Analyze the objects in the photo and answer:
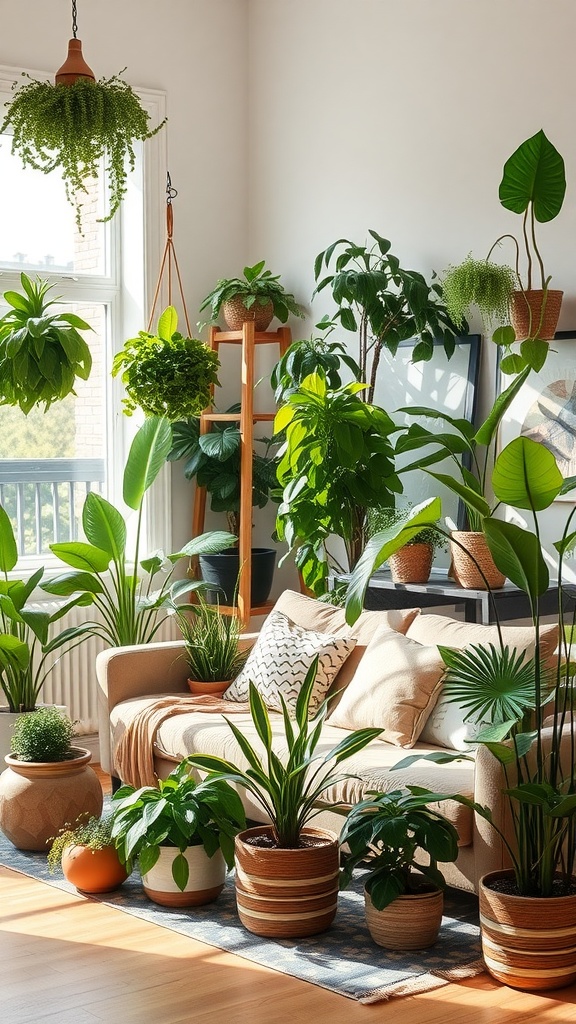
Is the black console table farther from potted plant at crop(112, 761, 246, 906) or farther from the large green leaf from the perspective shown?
the large green leaf

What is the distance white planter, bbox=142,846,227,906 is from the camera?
3.81 meters

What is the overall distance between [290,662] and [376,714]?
1.80 ft

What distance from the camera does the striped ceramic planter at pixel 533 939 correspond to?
319cm

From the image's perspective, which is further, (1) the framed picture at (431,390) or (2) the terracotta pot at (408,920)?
(1) the framed picture at (431,390)

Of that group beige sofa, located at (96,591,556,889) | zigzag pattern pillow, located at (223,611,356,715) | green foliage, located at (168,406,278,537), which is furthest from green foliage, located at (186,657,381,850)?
green foliage, located at (168,406,278,537)

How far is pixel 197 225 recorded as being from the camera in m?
6.19

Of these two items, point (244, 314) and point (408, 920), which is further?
point (244, 314)

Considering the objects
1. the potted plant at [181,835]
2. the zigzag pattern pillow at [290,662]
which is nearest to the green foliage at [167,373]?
the zigzag pattern pillow at [290,662]

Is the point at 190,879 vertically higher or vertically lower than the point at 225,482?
lower

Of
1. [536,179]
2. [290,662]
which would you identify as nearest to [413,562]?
[290,662]

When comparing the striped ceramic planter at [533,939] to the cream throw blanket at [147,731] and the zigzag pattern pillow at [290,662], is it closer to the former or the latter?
the zigzag pattern pillow at [290,662]

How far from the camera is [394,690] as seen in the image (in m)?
4.08

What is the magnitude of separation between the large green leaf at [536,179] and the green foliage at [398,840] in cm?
158

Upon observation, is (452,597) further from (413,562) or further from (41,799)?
(41,799)
